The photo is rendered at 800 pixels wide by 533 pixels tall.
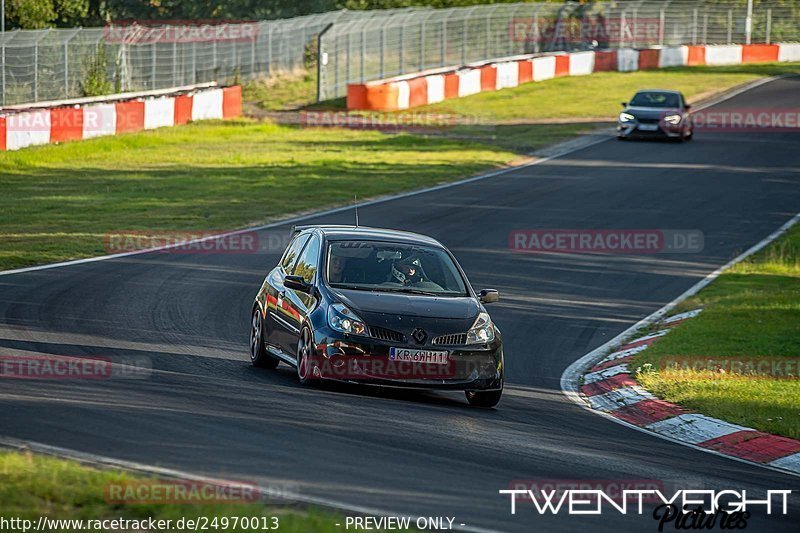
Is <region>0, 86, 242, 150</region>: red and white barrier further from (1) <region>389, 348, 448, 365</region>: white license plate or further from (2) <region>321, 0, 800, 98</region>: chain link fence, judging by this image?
(1) <region>389, 348, 448, 365</region>: white license plate

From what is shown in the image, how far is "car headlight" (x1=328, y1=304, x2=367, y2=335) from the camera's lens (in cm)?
1109

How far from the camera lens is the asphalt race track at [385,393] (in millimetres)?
7996

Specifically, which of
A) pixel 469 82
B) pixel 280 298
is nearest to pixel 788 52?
pixel 469 82

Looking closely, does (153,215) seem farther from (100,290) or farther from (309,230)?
(309,230)

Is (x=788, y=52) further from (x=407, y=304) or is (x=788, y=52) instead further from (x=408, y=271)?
(x=407, y=304)

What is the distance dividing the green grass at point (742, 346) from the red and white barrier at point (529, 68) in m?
25.8

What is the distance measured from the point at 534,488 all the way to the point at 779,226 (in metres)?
19.0

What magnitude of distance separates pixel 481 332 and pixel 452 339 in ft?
1.15

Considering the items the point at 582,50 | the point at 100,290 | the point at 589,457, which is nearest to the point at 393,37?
the point at 582,50

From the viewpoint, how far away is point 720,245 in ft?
77.0

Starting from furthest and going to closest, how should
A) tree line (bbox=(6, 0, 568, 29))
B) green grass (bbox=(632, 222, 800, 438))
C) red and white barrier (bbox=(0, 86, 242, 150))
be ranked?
tree line (bbox=(6, 0, 568, 29)) → red and white barrier (bbox=(0, 86, 242, 150)) → green grass (bbox=(632, 222, 800, 438))

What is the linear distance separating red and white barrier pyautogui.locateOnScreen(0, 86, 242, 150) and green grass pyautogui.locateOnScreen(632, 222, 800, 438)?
17.7 m

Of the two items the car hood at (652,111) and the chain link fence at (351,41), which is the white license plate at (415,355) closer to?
the chain link fence at (351,41)

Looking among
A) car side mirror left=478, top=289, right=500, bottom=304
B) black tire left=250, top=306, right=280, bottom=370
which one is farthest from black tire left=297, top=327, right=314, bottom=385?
car side mirror left=478, top=289, right=500, bottom=304
